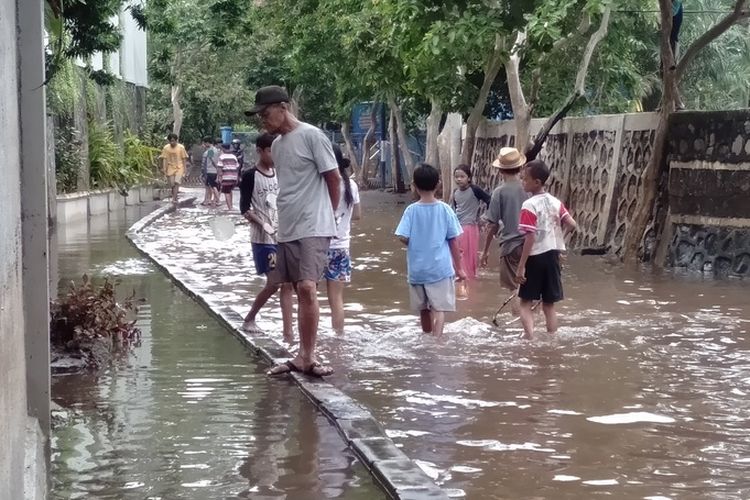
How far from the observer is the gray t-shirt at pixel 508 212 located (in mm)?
10625

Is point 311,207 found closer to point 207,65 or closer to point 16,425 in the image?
point 16,425

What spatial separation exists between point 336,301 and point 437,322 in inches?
33.8

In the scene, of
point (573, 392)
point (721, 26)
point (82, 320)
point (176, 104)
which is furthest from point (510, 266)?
point (176, 104)

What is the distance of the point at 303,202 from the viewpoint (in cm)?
791

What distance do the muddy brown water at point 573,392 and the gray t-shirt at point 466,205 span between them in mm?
882

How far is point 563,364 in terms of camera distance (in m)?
8.76

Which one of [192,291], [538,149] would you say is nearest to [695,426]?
[192,291]

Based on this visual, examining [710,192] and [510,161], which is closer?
[510,161]

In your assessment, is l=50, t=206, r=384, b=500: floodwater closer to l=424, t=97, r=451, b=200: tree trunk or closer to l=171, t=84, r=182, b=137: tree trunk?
l=424, t=97, r=451, b=200: tree trunk

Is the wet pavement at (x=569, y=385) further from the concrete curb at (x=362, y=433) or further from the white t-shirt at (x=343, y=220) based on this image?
the white t-shirt at (x=343, y=220)

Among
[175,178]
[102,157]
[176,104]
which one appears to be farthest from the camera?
[176,104]

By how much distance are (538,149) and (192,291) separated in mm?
8452

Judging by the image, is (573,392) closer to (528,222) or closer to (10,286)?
(528,222)

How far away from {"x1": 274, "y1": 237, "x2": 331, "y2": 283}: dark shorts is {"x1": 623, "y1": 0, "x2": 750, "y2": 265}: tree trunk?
8.31 meters
